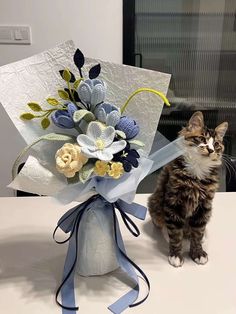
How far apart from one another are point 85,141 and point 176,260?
0.40 metres

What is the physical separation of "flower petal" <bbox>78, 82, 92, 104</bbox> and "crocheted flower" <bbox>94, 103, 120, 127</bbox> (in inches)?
1.1

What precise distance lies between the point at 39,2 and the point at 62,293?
1751mm

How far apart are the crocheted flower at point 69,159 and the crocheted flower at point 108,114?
8cm

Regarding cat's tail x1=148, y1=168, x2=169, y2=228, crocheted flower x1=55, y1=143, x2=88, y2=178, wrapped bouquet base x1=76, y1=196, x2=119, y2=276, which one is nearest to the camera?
crocheted flower x1=55, y1=143, x2=88, y2=178

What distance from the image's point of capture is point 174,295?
2.53ft

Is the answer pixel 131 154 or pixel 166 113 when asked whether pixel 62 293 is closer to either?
pixel 131 154

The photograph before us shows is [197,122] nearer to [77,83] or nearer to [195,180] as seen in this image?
[195,180]

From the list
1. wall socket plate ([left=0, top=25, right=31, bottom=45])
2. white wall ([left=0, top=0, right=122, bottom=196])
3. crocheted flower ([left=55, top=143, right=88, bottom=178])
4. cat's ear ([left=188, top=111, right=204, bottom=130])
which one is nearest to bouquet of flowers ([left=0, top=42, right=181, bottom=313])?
crocheted flower ([left=55, top=143, right=88, bottom=178])

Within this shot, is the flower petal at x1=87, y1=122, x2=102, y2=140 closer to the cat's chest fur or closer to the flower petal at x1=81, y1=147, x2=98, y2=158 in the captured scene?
the flower petal at x1=81, y1=147, x2=98, y2=158

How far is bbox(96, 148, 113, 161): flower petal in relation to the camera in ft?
2.23

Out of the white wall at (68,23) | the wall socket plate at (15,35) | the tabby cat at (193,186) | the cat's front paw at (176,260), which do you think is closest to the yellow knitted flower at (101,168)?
the tabby cat at (193,186)

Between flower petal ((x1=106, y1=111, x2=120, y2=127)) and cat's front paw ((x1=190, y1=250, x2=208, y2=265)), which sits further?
cat's front paw ((x1=190, y1=250, x2=208, y2=265))

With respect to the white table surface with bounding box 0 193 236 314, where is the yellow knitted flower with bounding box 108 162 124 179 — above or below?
above

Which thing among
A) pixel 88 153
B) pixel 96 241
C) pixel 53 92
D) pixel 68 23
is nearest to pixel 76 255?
pixel 96 241
